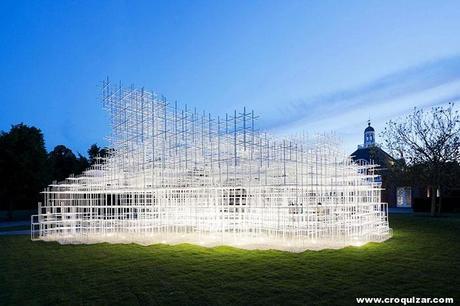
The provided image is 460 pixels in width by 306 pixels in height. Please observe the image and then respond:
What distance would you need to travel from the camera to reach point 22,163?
96.1ft

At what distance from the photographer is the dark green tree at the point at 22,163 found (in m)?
29.3

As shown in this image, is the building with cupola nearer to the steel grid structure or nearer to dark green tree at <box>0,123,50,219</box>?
the steel grid structure

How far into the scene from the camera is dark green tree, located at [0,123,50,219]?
2931 cm

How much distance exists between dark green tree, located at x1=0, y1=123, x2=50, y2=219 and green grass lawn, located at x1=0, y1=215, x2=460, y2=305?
18.2m

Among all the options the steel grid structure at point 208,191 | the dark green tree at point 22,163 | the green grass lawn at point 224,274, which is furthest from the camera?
the dark green tree at point 22,163

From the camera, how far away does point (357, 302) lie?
22.4 ft

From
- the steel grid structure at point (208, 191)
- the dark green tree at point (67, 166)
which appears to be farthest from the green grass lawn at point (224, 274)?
the dark green tree at point (67, 166)

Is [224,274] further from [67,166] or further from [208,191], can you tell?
[67,166]

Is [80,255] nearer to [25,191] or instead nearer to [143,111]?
[143,111]

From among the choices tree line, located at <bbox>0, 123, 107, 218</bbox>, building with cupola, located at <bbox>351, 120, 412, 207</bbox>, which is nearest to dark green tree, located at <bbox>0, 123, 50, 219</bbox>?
tree line, located at <bbox>0, 123, 107, 218</bbox>

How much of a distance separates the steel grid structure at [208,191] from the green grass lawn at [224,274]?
5.50 ft

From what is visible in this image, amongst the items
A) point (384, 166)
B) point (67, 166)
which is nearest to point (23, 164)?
point (67, 166)

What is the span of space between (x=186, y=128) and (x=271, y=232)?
287 inches

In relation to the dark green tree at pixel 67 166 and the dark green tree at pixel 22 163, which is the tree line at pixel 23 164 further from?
the dark green tree at pixel 67 166
